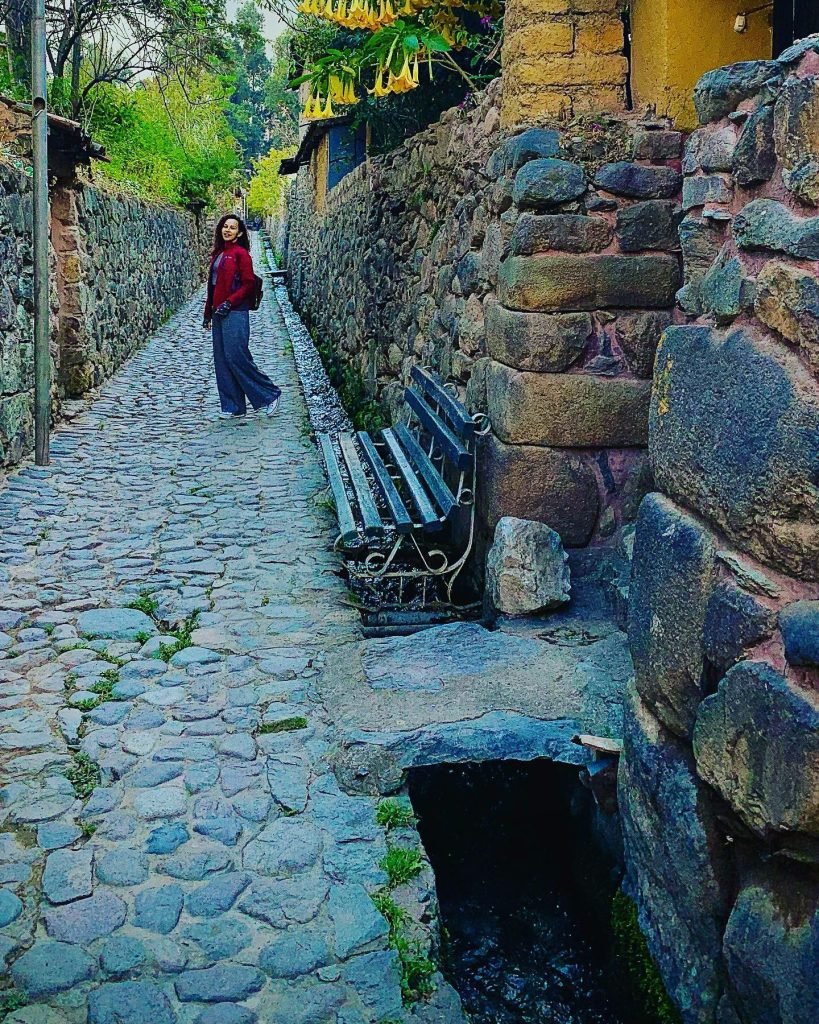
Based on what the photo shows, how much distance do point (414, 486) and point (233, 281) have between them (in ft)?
14.5

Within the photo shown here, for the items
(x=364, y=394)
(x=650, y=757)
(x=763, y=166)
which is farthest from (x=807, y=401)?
(x=364, y=394)

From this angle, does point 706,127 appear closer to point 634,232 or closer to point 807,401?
point 807,401

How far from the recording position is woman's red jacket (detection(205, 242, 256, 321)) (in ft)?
27.6

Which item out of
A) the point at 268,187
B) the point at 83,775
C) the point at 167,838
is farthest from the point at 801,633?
the point at 268,187

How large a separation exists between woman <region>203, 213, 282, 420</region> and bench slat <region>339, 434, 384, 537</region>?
8.12 feet

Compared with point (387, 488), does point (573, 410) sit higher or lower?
higher

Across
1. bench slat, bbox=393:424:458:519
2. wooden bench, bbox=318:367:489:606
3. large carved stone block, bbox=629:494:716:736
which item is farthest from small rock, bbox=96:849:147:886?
bench slat, bbox=393:424:458:519

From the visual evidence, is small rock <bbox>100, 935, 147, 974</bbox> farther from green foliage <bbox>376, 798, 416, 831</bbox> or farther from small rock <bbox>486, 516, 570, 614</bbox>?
small rock <bbox>486, 516, 570, 614</bbox>

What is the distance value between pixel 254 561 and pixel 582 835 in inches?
94.8

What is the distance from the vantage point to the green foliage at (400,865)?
2473 millimetres

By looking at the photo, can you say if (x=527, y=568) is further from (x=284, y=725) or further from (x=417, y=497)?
(x=284, y=725)

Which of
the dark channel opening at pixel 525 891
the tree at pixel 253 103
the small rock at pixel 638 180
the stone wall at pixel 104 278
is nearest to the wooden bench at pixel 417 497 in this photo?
the small rock at pixel 638 180

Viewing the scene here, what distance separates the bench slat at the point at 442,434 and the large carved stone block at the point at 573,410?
0.28m

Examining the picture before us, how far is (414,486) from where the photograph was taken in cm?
471
